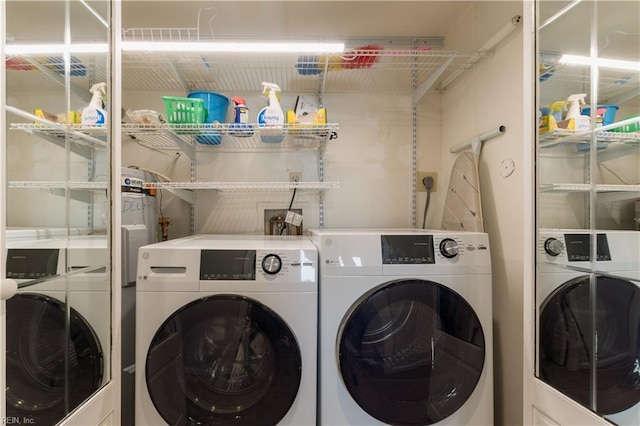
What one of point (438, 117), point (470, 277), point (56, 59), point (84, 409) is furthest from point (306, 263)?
point (438, 117)

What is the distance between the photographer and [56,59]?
1.03 m

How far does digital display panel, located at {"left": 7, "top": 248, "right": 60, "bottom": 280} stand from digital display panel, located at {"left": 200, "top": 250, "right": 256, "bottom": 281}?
0.45m

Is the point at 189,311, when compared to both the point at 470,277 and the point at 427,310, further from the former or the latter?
the point at 470,277

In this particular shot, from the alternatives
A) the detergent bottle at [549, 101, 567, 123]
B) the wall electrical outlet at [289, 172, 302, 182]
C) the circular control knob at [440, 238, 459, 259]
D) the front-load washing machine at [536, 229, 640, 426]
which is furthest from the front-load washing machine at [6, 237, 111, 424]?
the detergent bottle at [549, 101, 567, 123]

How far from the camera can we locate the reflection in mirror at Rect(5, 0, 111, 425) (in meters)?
0.91

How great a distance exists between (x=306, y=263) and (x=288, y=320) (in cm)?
22

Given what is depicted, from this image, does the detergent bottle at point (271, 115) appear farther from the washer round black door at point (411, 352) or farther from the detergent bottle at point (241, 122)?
the washer round black door at point (411, 352)

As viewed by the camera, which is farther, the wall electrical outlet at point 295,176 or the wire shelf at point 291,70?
the wall electrical outlet at point 295,176

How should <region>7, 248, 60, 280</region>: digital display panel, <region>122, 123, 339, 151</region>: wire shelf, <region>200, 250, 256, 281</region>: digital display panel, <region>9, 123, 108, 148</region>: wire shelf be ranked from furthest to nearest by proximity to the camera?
1. <region>122, 123, 339, 151</region>: wire shelf
2. <region>200, 250, 256, 281</region>: digital display panel
3. <region>9, 123, 108, 148</region>: wire shelf
4. <region>7, 248, 60, 280</region>: digital display panel

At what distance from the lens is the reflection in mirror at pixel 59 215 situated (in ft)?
2.97

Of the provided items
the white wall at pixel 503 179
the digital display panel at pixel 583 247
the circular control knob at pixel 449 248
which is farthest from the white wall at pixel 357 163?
the digital display panel at pixel 583 247

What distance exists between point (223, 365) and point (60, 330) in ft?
1.87

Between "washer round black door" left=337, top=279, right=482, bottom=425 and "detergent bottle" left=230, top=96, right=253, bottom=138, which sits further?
"detergent bottle" left=230, top=96, right=253, bottom=138

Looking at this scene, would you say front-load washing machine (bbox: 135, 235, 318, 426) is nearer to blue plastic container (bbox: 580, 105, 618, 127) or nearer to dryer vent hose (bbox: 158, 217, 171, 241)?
dryer vent hose (bbox: 158, 217, 171, 241)
